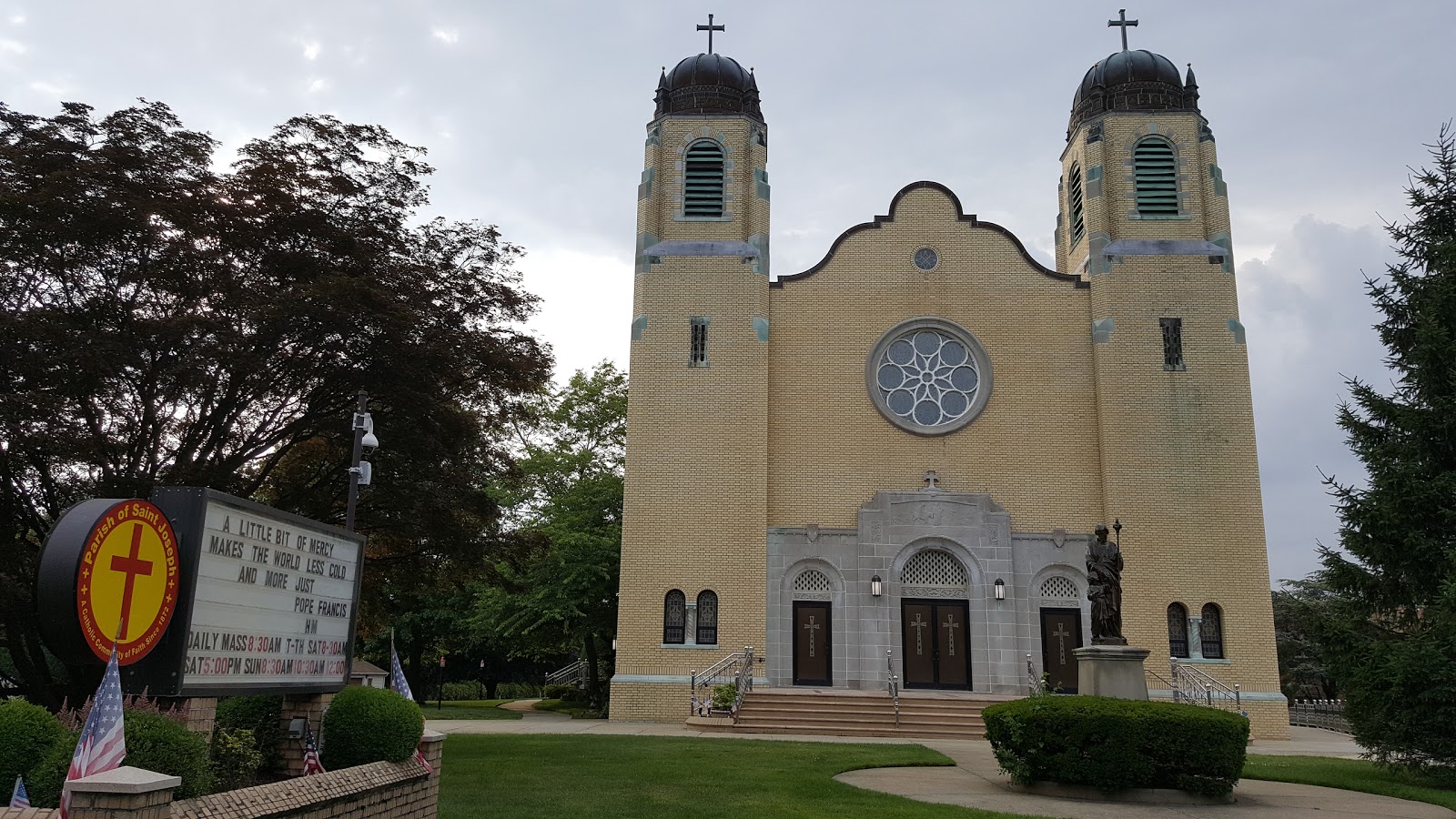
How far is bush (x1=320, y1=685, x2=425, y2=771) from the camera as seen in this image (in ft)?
31.4

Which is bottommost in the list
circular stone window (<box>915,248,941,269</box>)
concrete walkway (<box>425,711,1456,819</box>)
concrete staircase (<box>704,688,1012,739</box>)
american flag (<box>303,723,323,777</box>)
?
concrete walkway (<box>425,711,1456,819</box>)

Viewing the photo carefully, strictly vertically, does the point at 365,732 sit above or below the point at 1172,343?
below

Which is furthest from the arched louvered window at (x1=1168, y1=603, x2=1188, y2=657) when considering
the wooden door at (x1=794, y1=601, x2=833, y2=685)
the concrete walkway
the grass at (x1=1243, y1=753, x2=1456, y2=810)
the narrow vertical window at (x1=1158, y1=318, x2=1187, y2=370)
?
the concrete walkway

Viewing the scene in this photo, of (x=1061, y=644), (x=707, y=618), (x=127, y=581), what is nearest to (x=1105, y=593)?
(x=1061, y=644)

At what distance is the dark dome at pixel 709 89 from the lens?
95.6 ft

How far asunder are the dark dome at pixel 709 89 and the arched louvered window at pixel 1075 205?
896 cm

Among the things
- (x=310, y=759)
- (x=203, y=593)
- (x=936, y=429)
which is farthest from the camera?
(x=936, y=429)

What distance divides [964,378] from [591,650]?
14.1 meters

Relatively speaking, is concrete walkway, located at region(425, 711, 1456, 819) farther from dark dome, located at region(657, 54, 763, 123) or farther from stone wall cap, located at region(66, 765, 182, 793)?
dark dome, located at region(657, 54, 763, 123)

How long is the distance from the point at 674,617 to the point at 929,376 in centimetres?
882

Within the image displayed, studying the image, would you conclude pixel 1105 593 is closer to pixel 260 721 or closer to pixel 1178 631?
pixel 260 721

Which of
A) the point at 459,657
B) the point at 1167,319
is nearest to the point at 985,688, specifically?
→ the point at 1167,319

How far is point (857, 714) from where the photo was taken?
74.5ft

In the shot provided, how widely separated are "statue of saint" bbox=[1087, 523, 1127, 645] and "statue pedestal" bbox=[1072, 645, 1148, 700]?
0.30 metres
